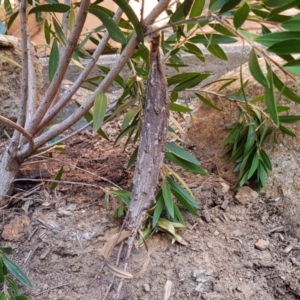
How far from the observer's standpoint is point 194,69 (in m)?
1.71

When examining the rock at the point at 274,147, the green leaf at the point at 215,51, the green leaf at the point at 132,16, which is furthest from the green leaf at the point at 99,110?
the rock at the point at 274,147

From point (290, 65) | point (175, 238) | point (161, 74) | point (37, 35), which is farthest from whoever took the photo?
point (37, 35)

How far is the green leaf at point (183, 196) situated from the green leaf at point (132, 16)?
0.32 metres

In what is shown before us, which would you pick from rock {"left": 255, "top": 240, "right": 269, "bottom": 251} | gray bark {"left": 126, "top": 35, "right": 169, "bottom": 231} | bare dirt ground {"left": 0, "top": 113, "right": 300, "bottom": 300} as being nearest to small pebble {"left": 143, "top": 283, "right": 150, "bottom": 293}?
bare dirt ground {"left": 0, "top": 113, "right": 300, "bottom": 300}

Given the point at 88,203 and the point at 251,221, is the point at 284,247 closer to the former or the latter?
the point at 251,221

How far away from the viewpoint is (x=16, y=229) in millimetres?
808

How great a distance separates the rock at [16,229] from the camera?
31.1 inches

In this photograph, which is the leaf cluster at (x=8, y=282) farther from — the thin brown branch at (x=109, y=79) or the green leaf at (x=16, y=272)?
the thin brown branch at (x=109, y=79)

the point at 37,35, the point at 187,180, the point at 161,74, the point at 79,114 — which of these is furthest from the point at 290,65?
the point at 37,35

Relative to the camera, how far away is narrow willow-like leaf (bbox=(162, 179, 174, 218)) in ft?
2.49

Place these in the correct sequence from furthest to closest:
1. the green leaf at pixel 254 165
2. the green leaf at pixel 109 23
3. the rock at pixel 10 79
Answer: the rock at pixel 10 79, the green leaf at pixel 254 165, the green leaf at pixel 109 23

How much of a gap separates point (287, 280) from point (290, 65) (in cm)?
43

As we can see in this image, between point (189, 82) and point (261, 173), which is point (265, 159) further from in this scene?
point (189, 82)

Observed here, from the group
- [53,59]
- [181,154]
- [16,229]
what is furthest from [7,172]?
[181,154]
